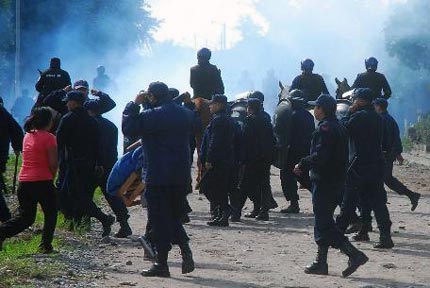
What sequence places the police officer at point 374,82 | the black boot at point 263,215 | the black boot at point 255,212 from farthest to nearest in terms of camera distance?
the police officer at point 374,82
the black boot at point 255,212
the black boot at point 263,215

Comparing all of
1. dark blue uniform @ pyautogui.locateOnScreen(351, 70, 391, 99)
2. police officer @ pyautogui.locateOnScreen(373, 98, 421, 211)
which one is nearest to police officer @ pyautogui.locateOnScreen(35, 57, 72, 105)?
dark blue uniform @ pyautogui.locateOnScreen(351, 70, 391, 99)

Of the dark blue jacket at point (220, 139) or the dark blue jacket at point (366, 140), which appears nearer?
the dark blue jacket at point (366, 140)

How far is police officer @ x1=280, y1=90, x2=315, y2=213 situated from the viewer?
16594mm

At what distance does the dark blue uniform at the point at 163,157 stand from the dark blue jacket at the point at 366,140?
257 centimetres

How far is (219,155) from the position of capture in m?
15.1

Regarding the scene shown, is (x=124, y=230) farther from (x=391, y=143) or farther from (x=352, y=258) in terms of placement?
(x=391, y=143)

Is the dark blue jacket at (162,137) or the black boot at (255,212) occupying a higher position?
the dark blue jacket at (162,137)

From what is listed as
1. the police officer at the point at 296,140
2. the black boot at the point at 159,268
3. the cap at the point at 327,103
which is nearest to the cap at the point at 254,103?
the police officer at the point at 296,140

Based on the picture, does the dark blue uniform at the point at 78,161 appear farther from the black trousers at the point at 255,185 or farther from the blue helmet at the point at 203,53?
the blue helmet at the point at 203,53

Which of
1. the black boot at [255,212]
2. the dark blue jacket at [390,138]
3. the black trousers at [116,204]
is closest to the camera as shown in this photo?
the black trousers at [116,204]

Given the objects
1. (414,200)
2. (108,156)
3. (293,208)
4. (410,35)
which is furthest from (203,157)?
(410,35)

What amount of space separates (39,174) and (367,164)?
147 inches

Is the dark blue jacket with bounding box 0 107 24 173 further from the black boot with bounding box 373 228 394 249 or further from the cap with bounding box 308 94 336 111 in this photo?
the black boot with bounding box 373 228 394 249

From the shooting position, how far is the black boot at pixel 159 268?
422 inches
